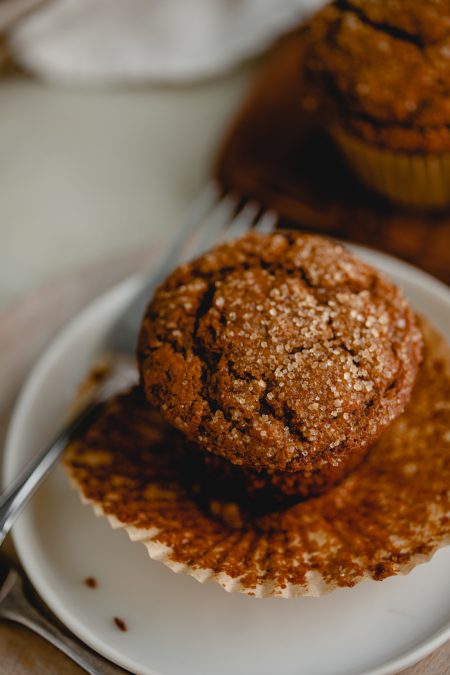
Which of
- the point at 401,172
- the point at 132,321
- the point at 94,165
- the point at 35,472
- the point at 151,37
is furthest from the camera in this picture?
the point at 151,37

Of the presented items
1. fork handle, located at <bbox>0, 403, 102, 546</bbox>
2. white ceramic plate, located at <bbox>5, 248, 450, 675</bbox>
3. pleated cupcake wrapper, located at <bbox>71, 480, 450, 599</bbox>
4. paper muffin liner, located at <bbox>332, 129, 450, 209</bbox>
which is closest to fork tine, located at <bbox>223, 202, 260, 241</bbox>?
paper muffin liner, located at <bbox>332, 129, 450, 209</bbox>

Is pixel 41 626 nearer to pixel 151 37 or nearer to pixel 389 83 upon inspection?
pixel 389 83

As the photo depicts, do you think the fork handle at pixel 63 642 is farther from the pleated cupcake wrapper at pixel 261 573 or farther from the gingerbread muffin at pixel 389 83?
the gingerbread muffin at pixel 389 83

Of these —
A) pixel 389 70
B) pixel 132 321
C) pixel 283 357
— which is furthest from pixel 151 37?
pixel 283 357

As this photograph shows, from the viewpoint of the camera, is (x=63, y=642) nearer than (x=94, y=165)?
Yes

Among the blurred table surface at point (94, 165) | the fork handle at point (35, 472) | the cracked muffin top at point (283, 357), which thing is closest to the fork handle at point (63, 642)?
the fork handle at point (35, 472)

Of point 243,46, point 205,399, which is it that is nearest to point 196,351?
point 205,399
